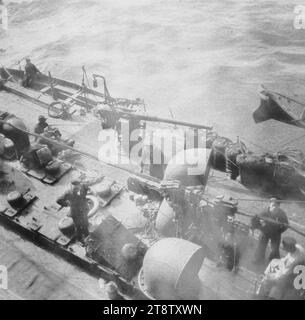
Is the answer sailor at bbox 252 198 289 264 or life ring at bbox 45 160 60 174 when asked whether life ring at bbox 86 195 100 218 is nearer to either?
life ring at bbox 45 160 60 174

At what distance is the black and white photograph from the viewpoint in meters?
10.4

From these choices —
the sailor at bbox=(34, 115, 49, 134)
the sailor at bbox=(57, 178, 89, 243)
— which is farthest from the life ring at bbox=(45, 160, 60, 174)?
the sailor at bbox=(57, 178, 89, 243)

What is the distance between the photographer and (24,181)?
14891 millimetres

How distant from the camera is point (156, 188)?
1221 cm

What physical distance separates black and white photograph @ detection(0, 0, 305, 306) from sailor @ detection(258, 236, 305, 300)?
0.03 meters

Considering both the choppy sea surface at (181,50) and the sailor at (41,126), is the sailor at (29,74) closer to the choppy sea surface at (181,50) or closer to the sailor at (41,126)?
the choppy sea surface at (181,50)

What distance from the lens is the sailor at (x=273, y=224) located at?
1033 centimetres

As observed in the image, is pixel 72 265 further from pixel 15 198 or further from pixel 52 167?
pixel 52 167

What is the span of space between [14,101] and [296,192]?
594 inches

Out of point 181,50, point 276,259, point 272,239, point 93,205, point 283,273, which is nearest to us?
point 283,273

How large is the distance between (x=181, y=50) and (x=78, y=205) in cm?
2337

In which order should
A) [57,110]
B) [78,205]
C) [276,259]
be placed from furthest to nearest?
1. [57,110]
2. [78,205]
3. [276,259]

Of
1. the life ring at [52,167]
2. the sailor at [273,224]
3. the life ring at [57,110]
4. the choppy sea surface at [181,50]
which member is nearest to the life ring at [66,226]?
the life ring at [52,167]

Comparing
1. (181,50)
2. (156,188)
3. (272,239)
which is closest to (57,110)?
(156,188)
